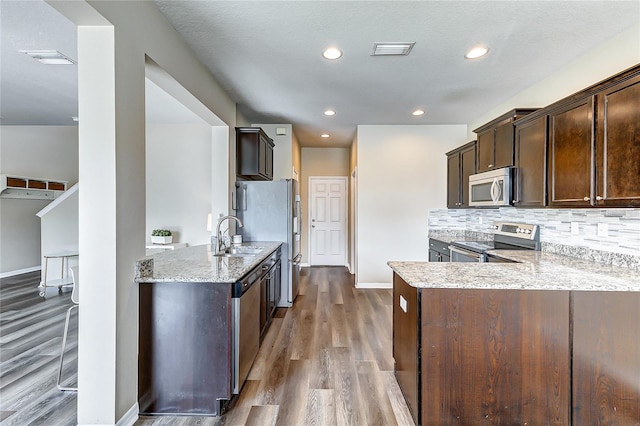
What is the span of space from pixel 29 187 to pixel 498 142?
7.42 metres

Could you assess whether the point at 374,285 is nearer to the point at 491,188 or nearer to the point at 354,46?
the point at 491,188

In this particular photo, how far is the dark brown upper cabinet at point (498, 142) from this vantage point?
303 centimetres

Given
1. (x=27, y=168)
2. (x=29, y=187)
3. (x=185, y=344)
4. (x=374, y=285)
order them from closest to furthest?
(x=185, y=344) → (x=374, y=285) → (x=29, y=187) → (x=27, y=168)

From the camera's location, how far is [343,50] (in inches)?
102

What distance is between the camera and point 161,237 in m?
5.01

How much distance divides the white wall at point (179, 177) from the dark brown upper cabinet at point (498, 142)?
419cm

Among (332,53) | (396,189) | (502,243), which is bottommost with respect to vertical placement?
(502,243)

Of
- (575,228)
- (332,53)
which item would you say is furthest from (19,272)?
(575,228)

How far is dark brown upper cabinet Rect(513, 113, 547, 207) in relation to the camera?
8.51 feet

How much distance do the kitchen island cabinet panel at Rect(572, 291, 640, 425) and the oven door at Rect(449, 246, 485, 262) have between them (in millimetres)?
1490

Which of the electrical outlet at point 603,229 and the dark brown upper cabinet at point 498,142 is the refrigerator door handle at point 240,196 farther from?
the electrical outlet at point 603,229

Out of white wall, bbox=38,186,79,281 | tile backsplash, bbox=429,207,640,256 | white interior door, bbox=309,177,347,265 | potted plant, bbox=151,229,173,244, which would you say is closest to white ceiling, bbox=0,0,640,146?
tile backsplash, bbox=429,207,640,256

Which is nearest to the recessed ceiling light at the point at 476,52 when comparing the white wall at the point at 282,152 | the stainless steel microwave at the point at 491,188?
the stainless steel microwave at the point at 491,188

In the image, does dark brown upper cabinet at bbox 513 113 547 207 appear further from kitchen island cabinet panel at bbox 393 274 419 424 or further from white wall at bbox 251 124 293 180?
white wall at bbox 251 124 293 180
